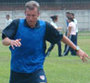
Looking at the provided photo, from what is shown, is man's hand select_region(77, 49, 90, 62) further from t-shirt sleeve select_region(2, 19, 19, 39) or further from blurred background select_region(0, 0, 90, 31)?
blurred background select_region(0, 0, 90, 31)

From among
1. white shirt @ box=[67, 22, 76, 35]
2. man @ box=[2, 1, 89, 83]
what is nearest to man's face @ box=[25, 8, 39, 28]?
man @ box=[2, 1, 89, 83]

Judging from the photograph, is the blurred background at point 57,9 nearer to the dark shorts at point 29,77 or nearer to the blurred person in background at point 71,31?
the blurred person in background at point 71,31

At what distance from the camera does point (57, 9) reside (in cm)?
4572

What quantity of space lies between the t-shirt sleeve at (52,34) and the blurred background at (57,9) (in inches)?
1459

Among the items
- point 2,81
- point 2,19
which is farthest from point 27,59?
point 2,19

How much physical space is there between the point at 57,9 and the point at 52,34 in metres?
38.9

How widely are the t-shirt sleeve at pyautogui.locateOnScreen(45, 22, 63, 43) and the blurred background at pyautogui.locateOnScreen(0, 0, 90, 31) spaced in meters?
37.1

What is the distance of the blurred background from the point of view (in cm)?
4459

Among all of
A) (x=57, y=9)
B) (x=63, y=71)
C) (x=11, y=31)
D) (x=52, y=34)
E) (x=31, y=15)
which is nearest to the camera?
(x=31, y=15)

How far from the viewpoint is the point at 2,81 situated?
1120cm

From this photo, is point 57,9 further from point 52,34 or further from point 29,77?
point 29,77

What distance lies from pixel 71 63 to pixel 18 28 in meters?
8.91

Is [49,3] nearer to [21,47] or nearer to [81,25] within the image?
[81,25]

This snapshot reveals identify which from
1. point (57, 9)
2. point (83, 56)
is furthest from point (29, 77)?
point (57, 9)
